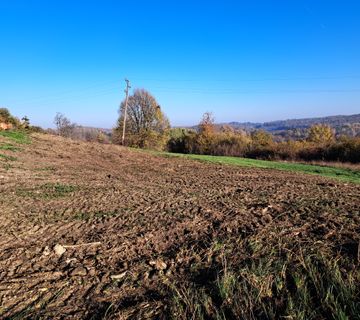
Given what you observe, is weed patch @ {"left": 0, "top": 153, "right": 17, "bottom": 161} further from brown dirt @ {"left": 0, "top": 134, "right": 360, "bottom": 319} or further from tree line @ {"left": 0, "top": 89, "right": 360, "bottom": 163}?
tree line @ {"left": 0, "top": 89, "right": 360, "bottom": 163}

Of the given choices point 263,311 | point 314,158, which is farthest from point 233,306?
point 314,158

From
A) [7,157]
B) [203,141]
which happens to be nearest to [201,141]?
[203,141]

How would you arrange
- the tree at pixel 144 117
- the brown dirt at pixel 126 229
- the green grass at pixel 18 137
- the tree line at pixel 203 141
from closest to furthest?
the brown dirt at pixel 126 229 → the green grass at pixel 18 137 → the tree line at pixel 203 141 → the tree at pixel 144 117

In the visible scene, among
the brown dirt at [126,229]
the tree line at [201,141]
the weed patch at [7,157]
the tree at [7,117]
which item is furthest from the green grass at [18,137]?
the tree line at [201,141]

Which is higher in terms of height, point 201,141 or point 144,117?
point 144,117

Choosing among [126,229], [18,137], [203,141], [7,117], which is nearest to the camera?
[126,229]

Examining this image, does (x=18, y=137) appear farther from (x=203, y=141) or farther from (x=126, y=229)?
(x=203, y=141)

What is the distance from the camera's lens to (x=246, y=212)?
6.46m

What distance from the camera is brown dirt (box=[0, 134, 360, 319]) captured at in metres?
3.49

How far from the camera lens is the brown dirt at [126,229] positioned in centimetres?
349

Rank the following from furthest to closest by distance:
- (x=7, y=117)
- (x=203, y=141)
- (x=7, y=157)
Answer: (x=203, y=141) < (x=7, y=117) < (x=7, y=157)

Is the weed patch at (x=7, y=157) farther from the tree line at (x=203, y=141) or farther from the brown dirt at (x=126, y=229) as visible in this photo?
the tree line at (x=203, y=141)

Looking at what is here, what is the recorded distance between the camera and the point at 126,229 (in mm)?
5555

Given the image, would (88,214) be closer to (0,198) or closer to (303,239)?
(0,198)
